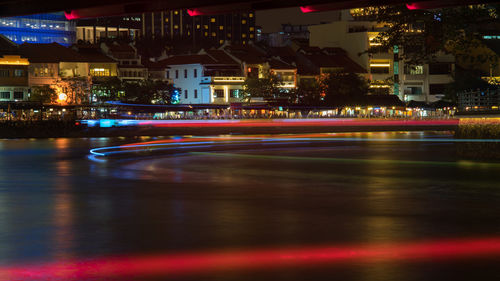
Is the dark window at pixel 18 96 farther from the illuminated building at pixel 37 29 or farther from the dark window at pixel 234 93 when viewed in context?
the illuminated building at pixel 37 29

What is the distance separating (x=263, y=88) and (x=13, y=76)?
3205 cm

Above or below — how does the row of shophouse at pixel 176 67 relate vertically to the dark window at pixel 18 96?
above

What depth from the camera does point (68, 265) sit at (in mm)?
9039

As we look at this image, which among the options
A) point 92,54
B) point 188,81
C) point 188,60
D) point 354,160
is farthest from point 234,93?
point 354,160

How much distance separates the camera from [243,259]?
9297mm

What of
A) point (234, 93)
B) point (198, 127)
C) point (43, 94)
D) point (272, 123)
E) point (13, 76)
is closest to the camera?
point (198, 127)

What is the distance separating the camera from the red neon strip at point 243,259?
28.4 feet

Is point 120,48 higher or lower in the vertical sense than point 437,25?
higher

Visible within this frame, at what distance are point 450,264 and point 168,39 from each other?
163 metres

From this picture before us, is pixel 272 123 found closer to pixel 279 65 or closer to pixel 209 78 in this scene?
pixel 209 78

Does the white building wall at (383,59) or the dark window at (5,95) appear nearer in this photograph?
the dark window at (5,95)

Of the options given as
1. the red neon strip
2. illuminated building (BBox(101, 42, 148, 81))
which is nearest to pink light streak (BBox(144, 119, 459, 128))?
the red neon strip

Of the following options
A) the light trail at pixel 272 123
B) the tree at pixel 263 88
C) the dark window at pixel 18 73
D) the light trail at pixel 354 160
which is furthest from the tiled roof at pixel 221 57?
the light trail at pixel 354 160

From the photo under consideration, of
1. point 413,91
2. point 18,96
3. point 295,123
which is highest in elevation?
point 413,91
